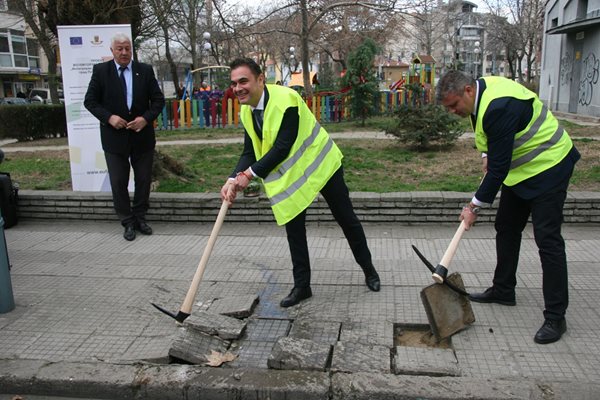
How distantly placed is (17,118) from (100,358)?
13.4 m

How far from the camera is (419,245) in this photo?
5.38m

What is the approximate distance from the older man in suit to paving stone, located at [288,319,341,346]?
9.16 feet

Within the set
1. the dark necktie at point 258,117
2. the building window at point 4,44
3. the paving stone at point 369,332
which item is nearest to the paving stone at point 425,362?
the paving stone at point 369,332

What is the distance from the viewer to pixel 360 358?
10.7 ft

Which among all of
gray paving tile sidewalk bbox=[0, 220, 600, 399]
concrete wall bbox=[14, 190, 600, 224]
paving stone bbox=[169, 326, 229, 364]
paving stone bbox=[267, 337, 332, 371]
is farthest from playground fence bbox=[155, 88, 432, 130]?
paving stone bbox=[267, 337, 332, 371]

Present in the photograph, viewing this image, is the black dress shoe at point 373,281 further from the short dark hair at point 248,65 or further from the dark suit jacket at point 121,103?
the dark suit jacket at point 121,103

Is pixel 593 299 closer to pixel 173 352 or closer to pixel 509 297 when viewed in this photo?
pixel 509 297

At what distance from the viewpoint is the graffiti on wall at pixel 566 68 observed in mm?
20531

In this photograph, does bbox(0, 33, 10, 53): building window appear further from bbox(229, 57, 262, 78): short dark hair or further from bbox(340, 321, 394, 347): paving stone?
bbox(340, 321, 394, 347): paving stone

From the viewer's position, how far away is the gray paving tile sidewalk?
3064 mm

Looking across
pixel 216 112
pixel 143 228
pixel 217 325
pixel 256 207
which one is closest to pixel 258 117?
pixel 217 325

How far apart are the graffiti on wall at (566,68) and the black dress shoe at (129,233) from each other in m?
19.4

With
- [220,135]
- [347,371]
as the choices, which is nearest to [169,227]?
[347,371]

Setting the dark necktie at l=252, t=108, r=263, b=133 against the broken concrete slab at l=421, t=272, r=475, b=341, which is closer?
the broken concrete slab at l=421, t=272, r=475, b=341
